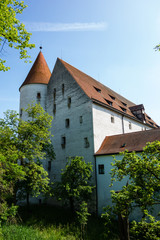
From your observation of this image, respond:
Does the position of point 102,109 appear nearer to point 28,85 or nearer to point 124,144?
point 124,144

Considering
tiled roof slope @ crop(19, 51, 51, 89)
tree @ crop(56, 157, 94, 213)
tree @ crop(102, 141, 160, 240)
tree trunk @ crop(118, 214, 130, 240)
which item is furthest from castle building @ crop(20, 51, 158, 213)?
tree @ crop(102, 141, 160, 240)

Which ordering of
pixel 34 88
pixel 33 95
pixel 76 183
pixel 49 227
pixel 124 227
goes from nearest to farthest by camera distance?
pixel 124 227 < pixel 49 227 < pixel 76 183 < pixel 33 95 < pixel 34 88

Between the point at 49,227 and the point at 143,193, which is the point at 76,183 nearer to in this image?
the point at 49,227

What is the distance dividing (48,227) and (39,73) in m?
20.6

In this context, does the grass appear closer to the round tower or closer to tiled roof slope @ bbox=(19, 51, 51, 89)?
the round tower

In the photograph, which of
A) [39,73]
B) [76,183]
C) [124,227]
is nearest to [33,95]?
[39,73]

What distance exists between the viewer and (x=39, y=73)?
28203mm

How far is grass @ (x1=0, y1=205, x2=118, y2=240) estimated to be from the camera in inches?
487

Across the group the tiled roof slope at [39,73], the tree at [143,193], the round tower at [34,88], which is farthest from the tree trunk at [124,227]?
Result: the tiled roof slope at [39,73]

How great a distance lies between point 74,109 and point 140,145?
8.85m

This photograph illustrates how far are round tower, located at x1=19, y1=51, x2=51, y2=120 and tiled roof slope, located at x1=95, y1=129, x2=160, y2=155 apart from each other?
1144 cm

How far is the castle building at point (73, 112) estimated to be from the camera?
2073cm

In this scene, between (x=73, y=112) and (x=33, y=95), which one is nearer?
(x=73, y=112)

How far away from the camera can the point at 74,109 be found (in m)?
22.6
